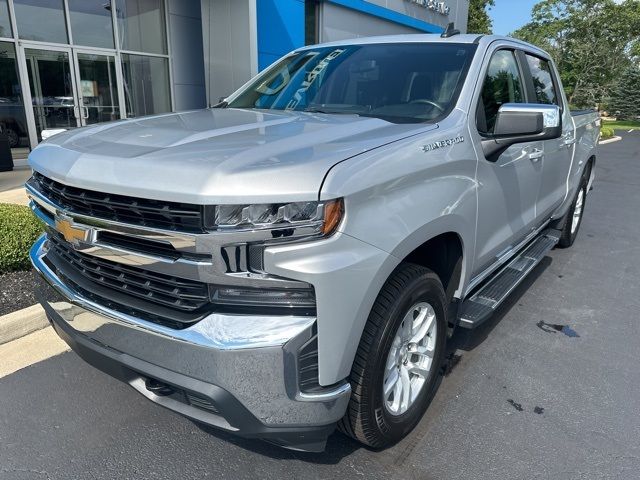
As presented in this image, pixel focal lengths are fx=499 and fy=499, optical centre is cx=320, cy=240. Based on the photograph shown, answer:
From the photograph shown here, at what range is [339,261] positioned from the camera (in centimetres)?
176

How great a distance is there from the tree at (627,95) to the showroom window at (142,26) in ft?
148

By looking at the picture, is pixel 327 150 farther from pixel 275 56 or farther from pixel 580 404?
pixel 275 56

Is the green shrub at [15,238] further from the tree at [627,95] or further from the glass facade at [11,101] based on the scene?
the tree at [627,95]

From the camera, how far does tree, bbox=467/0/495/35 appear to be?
40094 millimetres

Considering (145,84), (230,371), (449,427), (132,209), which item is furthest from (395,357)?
(145,84)

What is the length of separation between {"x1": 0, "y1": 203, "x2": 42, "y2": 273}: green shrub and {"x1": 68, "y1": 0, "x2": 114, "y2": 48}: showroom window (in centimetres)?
756

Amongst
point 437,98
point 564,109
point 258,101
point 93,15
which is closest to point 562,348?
point 437,98

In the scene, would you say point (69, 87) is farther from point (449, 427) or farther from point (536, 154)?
point (449, 427)

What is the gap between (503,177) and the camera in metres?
3.04

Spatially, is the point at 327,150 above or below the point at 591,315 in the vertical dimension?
above

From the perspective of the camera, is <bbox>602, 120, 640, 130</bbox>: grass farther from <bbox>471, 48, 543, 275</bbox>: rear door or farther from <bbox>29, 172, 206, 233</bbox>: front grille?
<bbox>29, 172, 206, 233</bbox>: front grille

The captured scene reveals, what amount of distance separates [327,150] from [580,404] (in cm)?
217

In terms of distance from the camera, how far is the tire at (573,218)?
18.2ft

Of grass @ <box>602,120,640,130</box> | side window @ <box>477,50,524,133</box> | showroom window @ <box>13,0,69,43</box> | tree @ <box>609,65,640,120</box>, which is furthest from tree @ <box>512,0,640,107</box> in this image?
side window @ <box>477,50,524,133</box>
